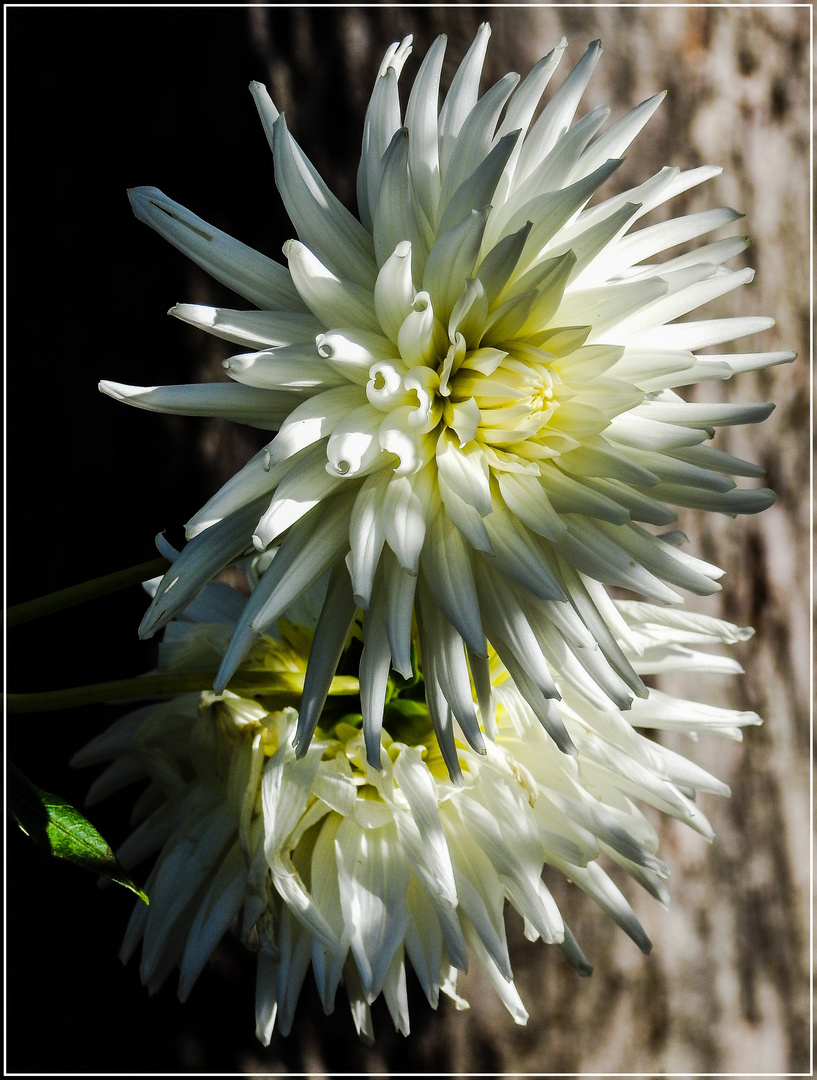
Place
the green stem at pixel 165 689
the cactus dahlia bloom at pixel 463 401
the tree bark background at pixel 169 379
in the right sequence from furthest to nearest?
the tree bark background at pixel 169 379
the green stem at pixel 165 689
the cactus dahlia bloom at pixel 463 401

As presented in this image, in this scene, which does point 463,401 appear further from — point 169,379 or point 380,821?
point 169,379

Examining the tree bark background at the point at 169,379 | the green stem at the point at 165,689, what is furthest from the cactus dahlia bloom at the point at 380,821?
the tree bark background at the point at 169,379

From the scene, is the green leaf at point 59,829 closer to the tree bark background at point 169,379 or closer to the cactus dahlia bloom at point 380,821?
the cactus dahlia bloom at point 380,821

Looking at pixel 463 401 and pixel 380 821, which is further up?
pixel 463 401

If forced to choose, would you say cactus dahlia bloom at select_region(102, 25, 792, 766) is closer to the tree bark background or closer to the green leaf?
the green leaf

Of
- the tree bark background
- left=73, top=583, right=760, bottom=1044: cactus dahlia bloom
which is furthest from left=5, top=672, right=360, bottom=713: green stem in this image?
the tree bark background

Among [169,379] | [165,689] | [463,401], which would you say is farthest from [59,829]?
[169,379]
